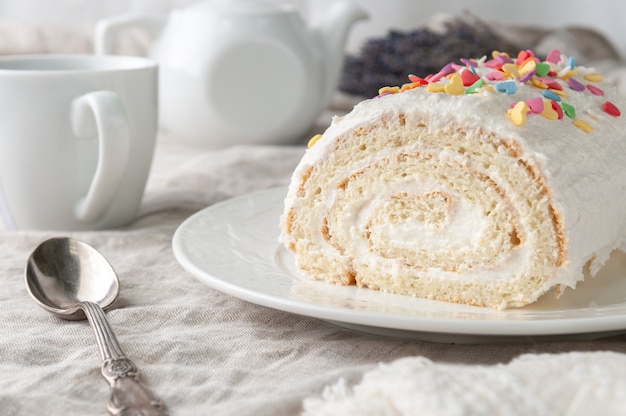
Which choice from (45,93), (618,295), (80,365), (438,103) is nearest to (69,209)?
(45,93)

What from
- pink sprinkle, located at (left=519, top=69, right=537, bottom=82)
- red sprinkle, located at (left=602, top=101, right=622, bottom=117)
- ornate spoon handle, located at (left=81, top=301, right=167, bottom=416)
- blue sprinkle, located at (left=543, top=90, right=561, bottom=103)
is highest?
pink sprinkle, located at (left=519, top=69, right=537, bottom=82)

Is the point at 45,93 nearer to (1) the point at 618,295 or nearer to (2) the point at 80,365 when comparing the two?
(2) the point at 80,365

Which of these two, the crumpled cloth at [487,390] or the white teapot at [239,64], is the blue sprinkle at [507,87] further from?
the white teapot at [239,64]

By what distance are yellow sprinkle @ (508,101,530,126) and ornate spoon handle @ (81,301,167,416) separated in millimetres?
576

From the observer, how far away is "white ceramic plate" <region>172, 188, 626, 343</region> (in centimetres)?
105

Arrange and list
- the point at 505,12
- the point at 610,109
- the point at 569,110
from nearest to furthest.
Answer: the point at 569,110 < the point at 610,109 < the point at 505,12

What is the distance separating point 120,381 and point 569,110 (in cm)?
74

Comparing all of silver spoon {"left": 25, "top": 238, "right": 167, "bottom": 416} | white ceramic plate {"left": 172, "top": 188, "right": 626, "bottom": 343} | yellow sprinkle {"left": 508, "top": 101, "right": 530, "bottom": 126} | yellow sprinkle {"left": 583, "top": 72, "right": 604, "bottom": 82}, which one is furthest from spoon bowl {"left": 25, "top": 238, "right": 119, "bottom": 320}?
yellow sprinkle {"left": 583, "top": 72, "right": 604, "bottom": 82}

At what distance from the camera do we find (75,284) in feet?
4.44

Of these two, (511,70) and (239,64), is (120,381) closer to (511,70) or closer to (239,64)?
(511,70)

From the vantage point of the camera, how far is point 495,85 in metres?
1.33

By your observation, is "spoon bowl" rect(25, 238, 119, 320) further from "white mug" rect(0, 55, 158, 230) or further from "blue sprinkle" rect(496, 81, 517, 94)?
"blue sprinkle" rect(496, 81, 517, 94)

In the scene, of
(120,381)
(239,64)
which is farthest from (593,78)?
(239,64)

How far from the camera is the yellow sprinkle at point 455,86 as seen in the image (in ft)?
4.17
